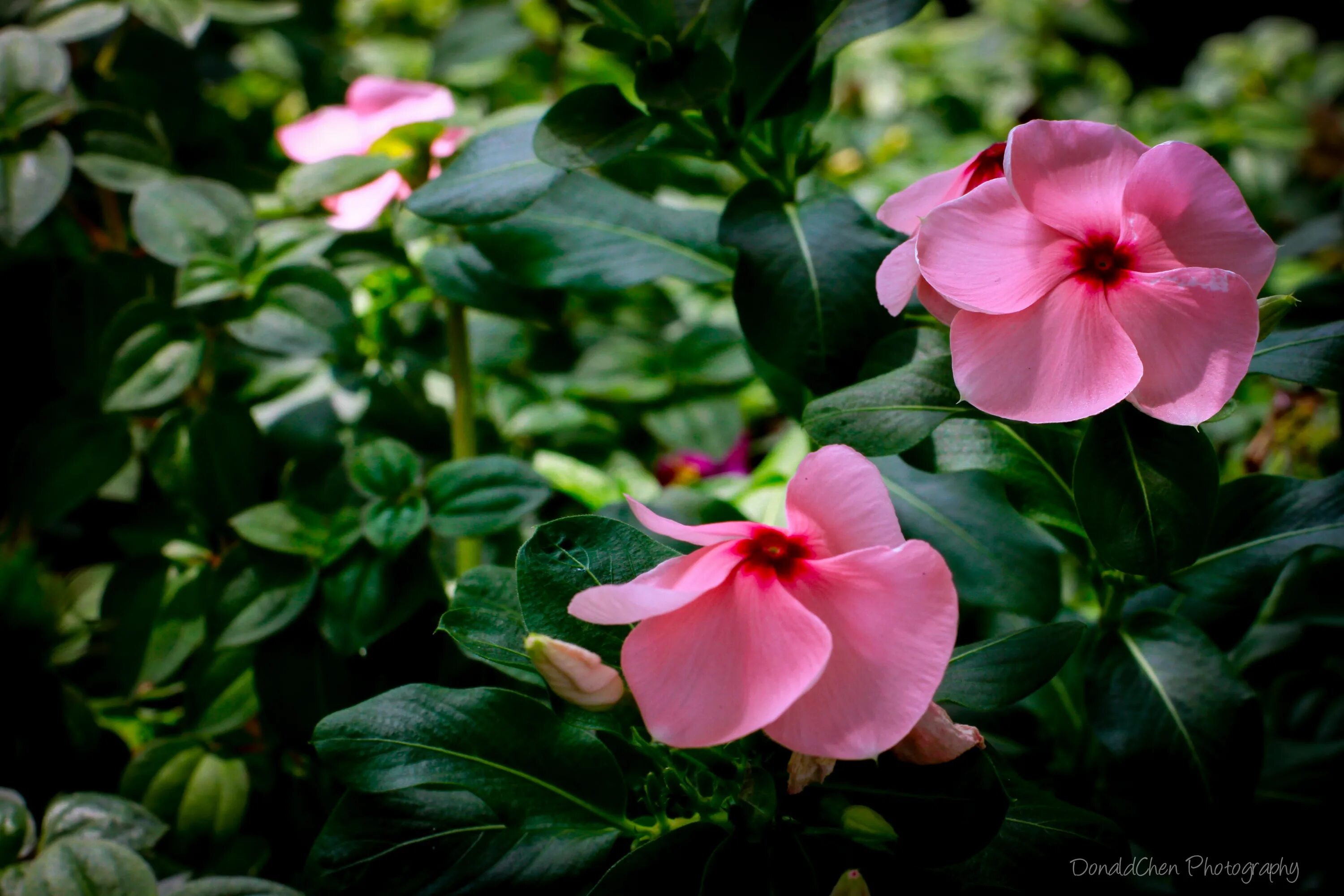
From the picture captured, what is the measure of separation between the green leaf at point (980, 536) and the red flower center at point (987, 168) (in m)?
0.25

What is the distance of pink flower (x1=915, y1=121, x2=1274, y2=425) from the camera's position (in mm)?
485

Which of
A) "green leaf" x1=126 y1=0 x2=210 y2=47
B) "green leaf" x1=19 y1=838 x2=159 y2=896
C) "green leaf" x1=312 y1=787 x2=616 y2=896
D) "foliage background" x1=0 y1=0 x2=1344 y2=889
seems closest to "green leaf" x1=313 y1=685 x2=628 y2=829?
"green leaf" x1=312 y1=787 x2=616 y2=896

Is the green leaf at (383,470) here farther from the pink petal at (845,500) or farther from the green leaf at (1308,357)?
the green leaf at (1308,357)

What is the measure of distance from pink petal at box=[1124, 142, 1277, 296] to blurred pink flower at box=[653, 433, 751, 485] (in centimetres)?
76

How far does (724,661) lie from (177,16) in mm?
996

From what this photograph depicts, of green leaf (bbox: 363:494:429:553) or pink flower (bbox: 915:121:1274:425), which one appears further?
green leaf (bbox: 363:494:429:553)

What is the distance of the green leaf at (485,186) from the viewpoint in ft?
2.27

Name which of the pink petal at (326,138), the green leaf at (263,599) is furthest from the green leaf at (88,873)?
the pink petal at (326,138)

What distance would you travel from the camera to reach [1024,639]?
569mm

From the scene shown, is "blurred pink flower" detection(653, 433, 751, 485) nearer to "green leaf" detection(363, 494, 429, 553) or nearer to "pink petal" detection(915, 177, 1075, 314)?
"green leaf" detection(363, 494, 429, 553)

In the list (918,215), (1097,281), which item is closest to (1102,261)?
(1097,281)

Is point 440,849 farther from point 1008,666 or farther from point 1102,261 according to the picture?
point 1102,261


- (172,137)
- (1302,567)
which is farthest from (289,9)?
(1302,567)

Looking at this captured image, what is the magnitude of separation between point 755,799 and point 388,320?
72cm
